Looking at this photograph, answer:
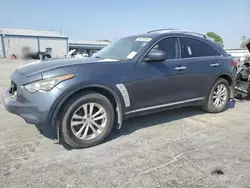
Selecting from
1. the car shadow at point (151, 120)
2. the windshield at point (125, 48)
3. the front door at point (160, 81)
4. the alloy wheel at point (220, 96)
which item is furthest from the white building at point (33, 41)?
the front door at point (160, 81)

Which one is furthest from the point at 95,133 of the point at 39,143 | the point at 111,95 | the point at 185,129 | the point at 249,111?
the point at 249,111

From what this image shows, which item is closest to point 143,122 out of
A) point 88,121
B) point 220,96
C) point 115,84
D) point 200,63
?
point 115,84

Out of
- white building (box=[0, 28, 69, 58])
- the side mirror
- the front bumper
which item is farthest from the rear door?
white building (box=[0, 28, 69, 58])

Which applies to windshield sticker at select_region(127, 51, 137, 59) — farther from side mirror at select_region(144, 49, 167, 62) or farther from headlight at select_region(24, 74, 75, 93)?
headlight at select_region(24, 74, 75, 93)

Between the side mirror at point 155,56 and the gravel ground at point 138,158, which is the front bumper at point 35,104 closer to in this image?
the gravel ground at point 138,158

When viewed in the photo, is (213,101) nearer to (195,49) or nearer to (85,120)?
(195,49)

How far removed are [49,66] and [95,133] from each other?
1.17 m

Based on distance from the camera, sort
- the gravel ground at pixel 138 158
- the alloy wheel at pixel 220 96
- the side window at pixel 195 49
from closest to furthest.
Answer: the gravel ground at pixel 138 158
the side window at pixel 195 49
the alloy wheel at pixel 220 96

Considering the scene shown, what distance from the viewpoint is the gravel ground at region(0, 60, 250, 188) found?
2574 millimetres

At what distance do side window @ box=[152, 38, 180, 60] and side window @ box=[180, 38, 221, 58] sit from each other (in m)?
0.14

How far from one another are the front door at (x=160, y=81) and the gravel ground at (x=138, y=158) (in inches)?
21.3

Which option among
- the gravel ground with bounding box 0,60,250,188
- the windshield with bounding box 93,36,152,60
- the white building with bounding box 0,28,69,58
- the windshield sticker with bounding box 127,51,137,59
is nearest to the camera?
the gravel ground with bounding box 0,60,250,188

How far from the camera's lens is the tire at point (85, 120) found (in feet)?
10.5

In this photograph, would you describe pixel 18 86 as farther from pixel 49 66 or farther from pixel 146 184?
pixel 146 184
